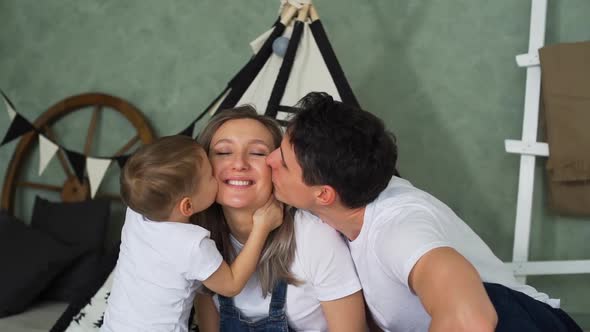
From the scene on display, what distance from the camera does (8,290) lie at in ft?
6.71

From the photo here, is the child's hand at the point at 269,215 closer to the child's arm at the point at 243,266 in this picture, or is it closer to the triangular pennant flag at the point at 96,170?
the child's arm at the point at 243,266

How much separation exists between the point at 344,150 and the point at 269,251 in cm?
34

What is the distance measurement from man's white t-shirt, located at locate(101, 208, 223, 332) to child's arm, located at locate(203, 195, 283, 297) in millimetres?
29

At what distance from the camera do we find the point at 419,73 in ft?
7.25

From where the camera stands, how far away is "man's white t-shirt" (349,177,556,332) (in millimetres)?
980

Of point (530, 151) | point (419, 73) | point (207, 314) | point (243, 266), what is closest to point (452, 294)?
point (243, 266)

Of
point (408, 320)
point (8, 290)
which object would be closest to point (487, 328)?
point (408, 320)

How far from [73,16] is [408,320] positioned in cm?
225

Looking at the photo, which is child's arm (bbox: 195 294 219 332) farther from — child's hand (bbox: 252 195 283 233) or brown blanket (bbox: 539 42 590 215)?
brown blanket (bbox: 539 42 590 215)

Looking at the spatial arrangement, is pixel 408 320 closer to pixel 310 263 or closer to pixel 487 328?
pixel 310 263

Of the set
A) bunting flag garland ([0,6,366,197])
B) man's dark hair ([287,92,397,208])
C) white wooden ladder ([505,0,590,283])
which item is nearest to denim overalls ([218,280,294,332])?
man's dark hair ([287,92,397,208])

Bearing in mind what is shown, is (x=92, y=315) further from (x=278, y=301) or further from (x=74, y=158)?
(x=74, y=158)

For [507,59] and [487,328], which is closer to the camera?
[487,328]

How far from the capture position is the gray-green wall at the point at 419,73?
210 cm
